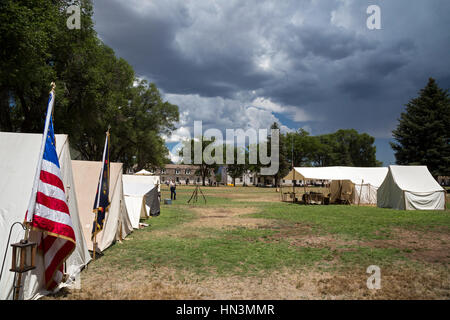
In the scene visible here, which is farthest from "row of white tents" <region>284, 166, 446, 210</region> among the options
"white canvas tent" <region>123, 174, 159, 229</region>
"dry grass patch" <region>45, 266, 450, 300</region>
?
"dry grass patch" <region>45, 266, 450, 300</region>

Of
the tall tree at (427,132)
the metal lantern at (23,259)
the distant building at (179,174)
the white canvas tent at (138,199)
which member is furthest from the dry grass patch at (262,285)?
the distant building at (179,174)

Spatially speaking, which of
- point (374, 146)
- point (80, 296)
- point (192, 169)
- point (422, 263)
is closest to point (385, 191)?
point (422, 263)

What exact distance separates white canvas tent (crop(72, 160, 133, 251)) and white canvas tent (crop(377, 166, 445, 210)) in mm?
17406

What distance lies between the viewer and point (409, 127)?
3591 cm

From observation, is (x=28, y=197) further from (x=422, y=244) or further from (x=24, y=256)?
(x=422, y=244)

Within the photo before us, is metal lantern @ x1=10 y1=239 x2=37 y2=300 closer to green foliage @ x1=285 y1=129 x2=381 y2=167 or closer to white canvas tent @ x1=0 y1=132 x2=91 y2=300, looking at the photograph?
white canvas tent @ x1=0 y1=132 x2=91 y2=300

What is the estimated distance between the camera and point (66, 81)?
19047 mm

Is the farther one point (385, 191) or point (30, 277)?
point (385, 191)

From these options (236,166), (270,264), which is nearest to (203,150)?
(236,166)

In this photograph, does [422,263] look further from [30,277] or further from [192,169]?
[192,169]

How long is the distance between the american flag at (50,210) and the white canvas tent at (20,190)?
0.19 metres

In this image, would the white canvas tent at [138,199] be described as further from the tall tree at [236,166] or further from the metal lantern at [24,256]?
the tall tree at [236,166]

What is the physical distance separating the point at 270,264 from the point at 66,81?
1925 cm
